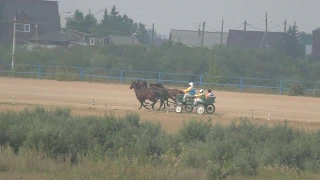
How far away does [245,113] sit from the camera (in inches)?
1326

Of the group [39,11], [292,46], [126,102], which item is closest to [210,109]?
[126,102]

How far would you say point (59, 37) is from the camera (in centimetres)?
8494

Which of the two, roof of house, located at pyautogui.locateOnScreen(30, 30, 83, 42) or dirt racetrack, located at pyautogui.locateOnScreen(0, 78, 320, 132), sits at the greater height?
roof of house, located at pyautogui.locateOnScreen(30, 30, 83, 42)

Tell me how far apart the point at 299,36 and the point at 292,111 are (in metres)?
53.4

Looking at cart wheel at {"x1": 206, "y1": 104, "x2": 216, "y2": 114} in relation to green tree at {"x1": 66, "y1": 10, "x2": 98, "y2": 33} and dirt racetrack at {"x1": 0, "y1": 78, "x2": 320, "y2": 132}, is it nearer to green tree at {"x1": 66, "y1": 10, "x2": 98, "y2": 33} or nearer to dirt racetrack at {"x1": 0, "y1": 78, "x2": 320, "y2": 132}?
dirt racetrack at {"x1": 0, "y1": 78, "x2": 320, "y2": 132}

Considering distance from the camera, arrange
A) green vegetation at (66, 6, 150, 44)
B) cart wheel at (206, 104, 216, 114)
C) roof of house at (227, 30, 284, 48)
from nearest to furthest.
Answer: cart wheel at (206, 104, 216, 114)
roof of house at (227, 30, 284, 48)
green vegetation at (66, 6, 150, 44)

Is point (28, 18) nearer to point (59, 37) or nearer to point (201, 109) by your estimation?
point (59, 37)

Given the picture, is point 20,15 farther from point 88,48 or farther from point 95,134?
point 95,134

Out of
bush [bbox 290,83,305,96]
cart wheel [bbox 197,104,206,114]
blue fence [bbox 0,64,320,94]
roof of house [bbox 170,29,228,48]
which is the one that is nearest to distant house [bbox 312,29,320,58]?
roof of house [bbox 170,29,228,48]

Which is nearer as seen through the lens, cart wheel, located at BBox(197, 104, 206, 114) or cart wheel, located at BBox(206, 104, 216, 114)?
cart wheel, located at BBox(197, 104, 206, 114)

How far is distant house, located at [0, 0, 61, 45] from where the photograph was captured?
8325 centimetres

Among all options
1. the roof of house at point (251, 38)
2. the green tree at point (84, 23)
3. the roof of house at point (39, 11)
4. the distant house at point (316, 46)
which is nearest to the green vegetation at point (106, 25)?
the green tree at point (84, 23)

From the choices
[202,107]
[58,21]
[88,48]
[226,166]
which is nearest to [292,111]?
[202,107]

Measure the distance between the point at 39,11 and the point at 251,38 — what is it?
29.5m
